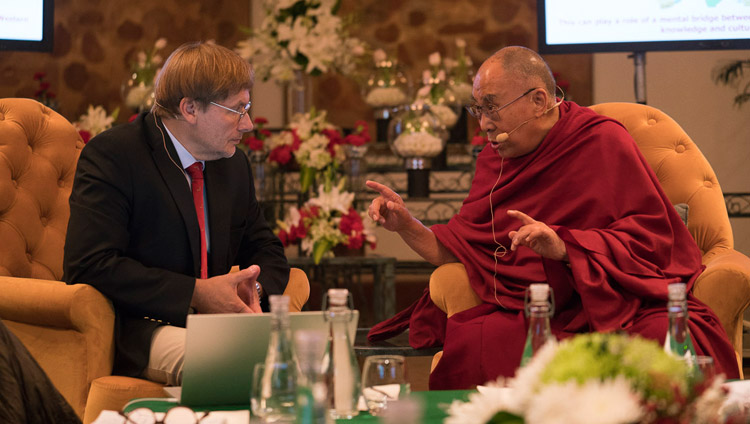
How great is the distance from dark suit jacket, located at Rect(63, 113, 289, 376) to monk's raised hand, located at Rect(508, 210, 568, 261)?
668 millimetres

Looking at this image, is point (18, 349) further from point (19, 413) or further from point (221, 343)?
point (221, 343)

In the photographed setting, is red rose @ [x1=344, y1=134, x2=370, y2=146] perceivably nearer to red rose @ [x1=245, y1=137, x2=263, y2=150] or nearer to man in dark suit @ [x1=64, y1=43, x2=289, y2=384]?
red rose @ [x1=245, y1=137, x2=263, y2=150]

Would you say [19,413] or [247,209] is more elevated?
[247,209]

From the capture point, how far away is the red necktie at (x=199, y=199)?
2377 millimetres

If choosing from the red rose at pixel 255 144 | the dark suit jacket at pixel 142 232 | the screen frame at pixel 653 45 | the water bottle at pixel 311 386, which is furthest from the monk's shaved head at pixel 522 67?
the red rose at pixel 255 144

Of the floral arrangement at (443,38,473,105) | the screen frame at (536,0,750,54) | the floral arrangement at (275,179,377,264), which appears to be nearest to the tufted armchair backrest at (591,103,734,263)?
the screen frame at (536,0,750,54)

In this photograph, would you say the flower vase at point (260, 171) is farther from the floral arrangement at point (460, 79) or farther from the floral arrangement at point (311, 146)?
the floral arrangement at point (460, 79)

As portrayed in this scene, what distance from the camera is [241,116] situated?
2.40 m

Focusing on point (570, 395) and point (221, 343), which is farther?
point (221, 343)

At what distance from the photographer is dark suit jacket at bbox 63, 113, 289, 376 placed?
2.18m

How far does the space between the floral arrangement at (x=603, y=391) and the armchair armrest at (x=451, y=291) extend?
1.61 m

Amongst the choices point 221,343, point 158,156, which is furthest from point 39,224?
point 221,343

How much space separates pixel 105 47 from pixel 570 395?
6715 mm

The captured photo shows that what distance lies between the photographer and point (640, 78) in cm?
404
